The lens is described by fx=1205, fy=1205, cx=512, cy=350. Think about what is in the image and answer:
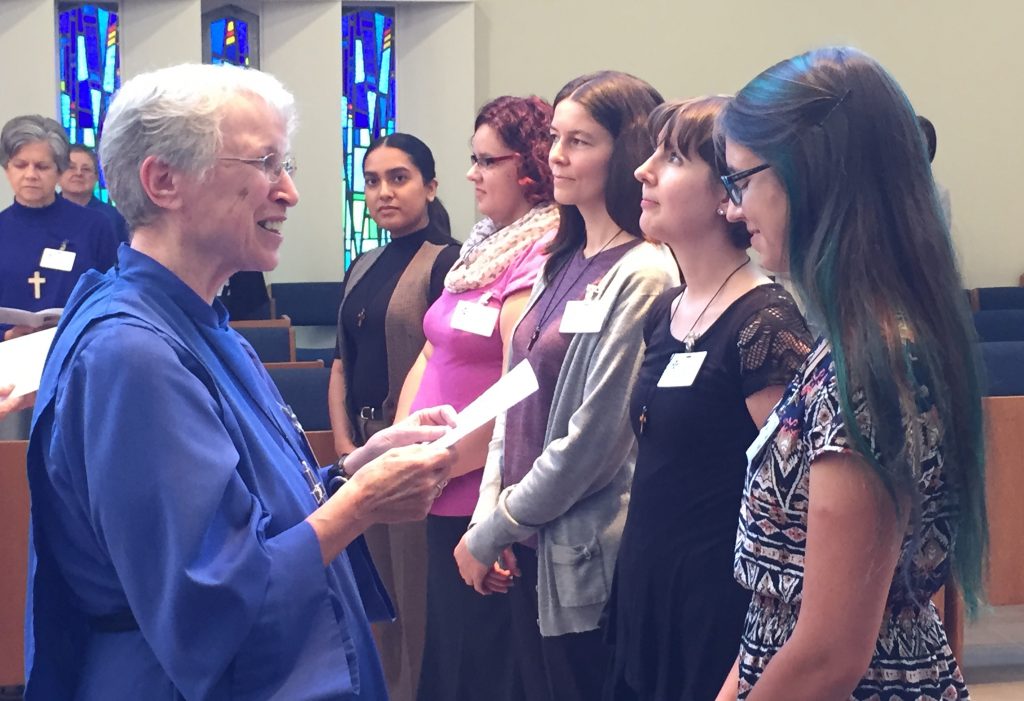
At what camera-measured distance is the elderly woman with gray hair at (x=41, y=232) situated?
471 centimetres

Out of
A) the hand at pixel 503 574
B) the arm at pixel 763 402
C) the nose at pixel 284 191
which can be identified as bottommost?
the hand at pixel 503 574

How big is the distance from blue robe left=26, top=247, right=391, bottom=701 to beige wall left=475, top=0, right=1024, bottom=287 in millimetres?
6499

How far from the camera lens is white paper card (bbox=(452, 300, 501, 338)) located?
283cm

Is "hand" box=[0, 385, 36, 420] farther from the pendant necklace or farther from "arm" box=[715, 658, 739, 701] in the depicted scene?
"arm" box=[715, 658, 739, 701]

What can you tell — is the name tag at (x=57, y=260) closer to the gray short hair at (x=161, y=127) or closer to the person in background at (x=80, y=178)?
the person in background at (x=80, y=178)

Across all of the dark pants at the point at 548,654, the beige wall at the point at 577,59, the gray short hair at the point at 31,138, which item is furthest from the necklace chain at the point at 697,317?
the beige wall at the point at 577,59

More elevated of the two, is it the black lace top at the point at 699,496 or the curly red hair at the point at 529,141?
the curly red hair at the point at 529,141

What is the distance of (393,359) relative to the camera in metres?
3.54

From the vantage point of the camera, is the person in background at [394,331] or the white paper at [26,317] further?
the person in background at [394,331]

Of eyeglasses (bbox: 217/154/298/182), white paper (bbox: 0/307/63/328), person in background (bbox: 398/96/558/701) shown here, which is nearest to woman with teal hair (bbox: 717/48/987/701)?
eyeglasses (bbox: 217/154/298/182)

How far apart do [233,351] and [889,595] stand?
2.84 feet

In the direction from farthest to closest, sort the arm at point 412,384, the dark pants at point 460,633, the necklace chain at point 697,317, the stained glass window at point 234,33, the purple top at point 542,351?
the stained glass window at point 234,33 → the arm at point 412,384 → the dark pants at point 460,633 → the purple top at point 542,351 → the necklace chain at point 697,317

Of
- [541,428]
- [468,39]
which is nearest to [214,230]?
[541,428]

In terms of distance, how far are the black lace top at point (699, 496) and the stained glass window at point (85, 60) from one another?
20.7 feet
